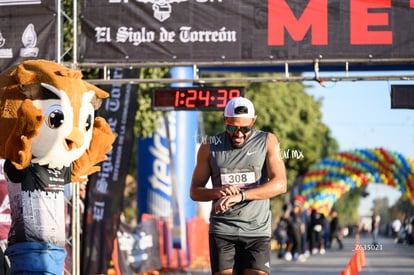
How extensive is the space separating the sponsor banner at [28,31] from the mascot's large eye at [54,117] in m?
4.54

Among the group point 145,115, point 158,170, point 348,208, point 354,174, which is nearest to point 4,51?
point 145,115

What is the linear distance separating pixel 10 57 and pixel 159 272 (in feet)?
28.4

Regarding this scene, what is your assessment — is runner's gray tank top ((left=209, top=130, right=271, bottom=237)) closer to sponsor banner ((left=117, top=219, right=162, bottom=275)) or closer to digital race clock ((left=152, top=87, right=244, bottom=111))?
digital race clock ((left=152, top=87, right=244, bottom=111))

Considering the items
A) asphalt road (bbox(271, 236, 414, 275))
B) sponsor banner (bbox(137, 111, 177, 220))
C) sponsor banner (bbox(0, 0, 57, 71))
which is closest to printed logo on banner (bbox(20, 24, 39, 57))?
sponsor banner (bbox(0, 0, 57, 71))

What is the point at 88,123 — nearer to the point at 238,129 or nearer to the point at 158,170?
the point at 238,129

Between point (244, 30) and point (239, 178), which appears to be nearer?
point (239, 178)

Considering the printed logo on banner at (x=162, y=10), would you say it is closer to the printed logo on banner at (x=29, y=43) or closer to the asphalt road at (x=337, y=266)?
the printed logo on banner at (x=29, y=43)

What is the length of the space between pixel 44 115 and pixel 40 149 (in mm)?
313

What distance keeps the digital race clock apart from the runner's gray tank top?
190 inches

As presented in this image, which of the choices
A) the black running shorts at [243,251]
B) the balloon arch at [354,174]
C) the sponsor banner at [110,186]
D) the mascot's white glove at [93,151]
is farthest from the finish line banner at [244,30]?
the balloon arch at [354,174]

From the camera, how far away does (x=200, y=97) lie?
536 inches

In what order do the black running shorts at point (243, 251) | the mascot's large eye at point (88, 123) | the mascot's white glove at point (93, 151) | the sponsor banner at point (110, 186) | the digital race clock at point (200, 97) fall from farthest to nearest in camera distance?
the sponsor banner at point (110, 186) → the digital race clock at point (200, 97) → the mascot's white glove at point (93, 151) → the mascot's large eye at point (88, 123) → the black running shorts at point (243, 251)

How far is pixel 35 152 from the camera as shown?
28.8 feet

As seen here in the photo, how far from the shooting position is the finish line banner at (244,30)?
506 inches
